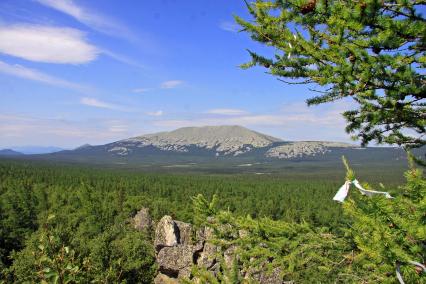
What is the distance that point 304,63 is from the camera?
586cm

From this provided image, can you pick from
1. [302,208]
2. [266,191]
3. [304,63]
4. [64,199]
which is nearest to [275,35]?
[304,63]

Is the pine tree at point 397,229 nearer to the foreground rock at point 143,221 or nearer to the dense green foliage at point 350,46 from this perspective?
the dense green foliage at point 350,46

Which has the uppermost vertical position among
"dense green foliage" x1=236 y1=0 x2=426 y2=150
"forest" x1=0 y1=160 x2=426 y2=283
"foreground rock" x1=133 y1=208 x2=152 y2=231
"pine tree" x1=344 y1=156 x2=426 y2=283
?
"dense green foliage" x1=236 y1=0 x2=426 y2=150

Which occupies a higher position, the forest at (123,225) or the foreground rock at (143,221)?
the forest at (123,225)

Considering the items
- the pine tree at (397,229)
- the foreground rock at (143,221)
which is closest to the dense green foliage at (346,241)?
the pine tree at (397,229)

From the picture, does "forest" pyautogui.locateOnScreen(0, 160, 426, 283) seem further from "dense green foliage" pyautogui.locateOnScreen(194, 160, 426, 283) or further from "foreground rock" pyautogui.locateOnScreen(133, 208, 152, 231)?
"foreground rock" pyautogui.locateOnScreen(133, 208, 152, 231)

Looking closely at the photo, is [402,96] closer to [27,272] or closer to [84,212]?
[27,272]

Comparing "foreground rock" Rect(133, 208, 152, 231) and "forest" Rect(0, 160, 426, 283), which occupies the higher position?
"forest" Rect(0, 160, 426, 283)

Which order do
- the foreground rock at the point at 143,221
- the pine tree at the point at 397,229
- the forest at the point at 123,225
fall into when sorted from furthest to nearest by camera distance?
1. the foreground rock at the point at 143,221
2. the forest at the point at 123,225
3. the pine tree at the point at 397,229

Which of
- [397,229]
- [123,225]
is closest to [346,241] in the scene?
[397,229]

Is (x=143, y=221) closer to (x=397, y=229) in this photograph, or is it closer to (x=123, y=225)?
(x=123, y=225)

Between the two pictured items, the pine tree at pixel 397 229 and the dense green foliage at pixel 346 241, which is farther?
the dense green foliage at pixel 346 241

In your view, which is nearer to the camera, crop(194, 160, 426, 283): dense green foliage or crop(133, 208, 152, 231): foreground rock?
crop(194, 160, 426, 283): dense green foliage

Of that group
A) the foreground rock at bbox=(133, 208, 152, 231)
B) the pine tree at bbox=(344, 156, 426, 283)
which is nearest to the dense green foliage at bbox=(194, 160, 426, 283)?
the pine tree at bbox=(344, 156, 426, 283)
